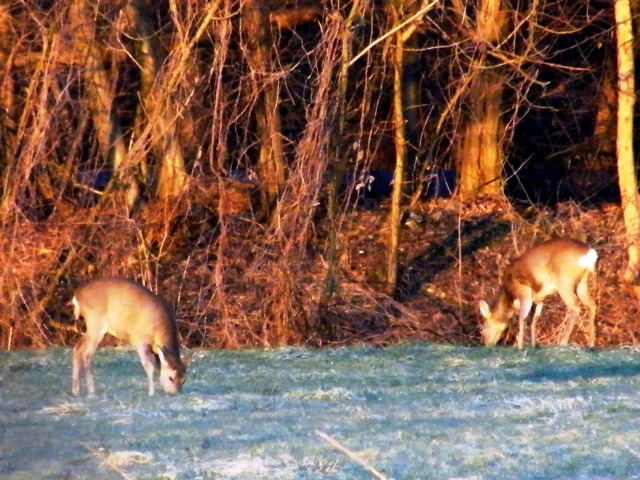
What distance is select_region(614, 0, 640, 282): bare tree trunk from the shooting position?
1738 centimetres

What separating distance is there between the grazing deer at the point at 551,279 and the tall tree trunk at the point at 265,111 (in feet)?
9.48

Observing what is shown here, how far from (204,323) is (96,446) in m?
7.93

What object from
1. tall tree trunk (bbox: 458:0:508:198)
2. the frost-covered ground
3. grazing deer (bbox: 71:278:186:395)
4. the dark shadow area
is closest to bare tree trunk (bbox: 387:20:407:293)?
the dark shadow area

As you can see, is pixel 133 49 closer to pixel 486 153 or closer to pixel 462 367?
pixel 486 153

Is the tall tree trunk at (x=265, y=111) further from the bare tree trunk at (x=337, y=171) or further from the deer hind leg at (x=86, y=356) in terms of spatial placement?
the deer hind leg at (x=86, y=356)

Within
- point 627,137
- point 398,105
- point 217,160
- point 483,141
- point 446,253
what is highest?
point 398,105

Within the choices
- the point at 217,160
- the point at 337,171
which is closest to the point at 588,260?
the point at 337,171

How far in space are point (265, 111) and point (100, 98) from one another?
2.09 metres

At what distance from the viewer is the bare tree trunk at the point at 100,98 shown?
1538cm

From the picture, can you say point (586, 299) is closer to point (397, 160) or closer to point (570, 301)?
point (570, 301)

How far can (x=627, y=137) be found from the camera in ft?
58.5

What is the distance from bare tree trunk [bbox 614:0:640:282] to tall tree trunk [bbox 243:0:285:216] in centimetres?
467

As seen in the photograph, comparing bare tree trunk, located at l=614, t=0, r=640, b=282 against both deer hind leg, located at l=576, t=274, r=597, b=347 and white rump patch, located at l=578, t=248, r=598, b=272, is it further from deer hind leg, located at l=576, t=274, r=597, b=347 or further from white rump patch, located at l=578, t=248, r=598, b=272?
white rump patch, located at l=578, t=248, r=598, b=272

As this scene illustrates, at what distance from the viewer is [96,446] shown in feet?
24.4
